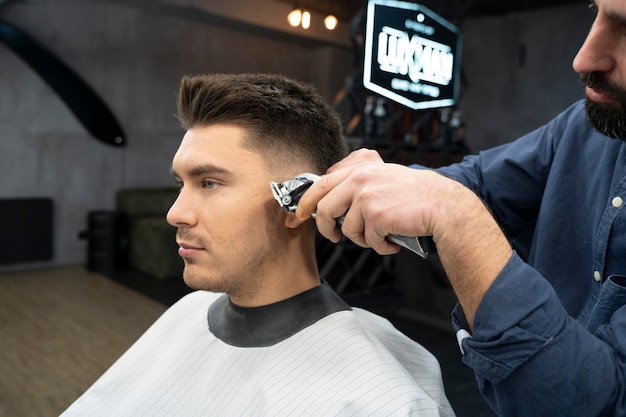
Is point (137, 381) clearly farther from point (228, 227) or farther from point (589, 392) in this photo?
point (589, 392)

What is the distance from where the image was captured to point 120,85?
5.62 m

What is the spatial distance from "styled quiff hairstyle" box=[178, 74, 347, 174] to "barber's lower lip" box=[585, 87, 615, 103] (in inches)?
22.7

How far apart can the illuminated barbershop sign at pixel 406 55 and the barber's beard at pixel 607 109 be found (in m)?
0.37

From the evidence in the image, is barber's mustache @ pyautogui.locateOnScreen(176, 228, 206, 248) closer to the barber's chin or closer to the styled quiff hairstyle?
the styled quiff hairstyle

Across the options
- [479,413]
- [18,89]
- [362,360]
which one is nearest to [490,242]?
[362,360]

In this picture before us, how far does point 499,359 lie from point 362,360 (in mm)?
368

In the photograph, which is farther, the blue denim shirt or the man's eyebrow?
the man's eyebrow

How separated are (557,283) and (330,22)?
3.84 feet

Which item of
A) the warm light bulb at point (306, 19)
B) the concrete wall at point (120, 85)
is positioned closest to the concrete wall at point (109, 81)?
the concrete wall at point (120, 85)

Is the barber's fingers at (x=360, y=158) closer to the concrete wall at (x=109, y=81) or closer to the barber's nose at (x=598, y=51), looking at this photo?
the barber's nose at (x=598, y=51)

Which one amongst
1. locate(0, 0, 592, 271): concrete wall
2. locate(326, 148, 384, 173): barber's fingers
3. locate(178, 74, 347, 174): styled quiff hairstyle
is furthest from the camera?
locate(0, 0, 592, 271): concrete wall

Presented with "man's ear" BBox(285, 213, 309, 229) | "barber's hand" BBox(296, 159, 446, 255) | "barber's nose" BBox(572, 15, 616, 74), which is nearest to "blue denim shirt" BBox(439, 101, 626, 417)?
"barber's hand" BBox(296, 159, 446, 255)

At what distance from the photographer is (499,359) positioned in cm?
64

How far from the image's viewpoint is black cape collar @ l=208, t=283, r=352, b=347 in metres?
1.11
